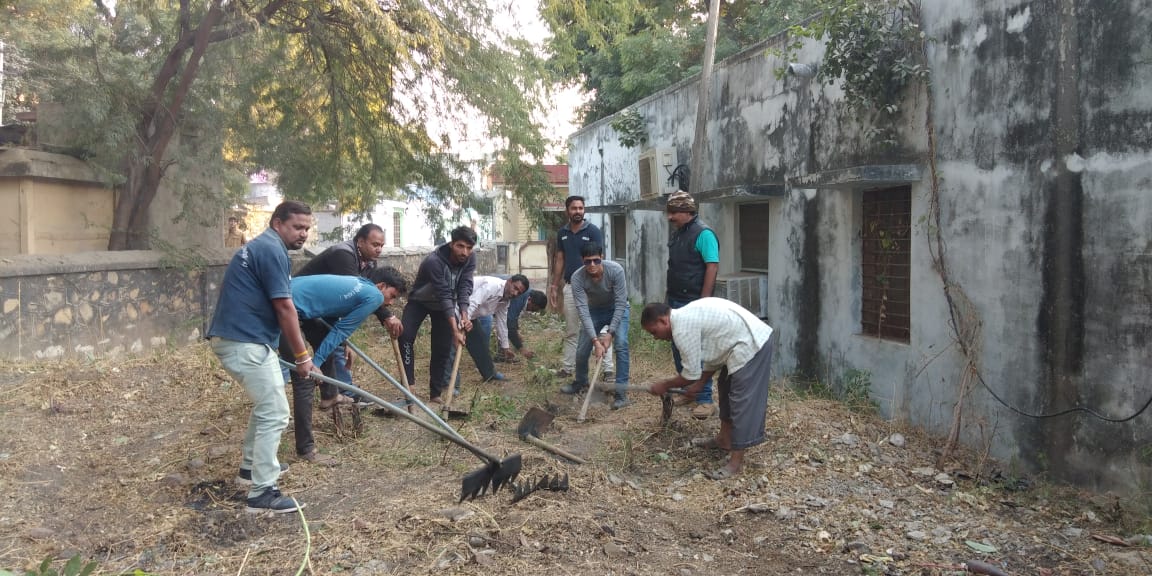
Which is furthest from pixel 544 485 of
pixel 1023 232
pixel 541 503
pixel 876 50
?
pixel 876 50

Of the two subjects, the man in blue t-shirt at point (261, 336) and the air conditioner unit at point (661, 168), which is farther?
the air conditioner unit at point (661, 168)

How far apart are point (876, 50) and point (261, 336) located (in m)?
4.88

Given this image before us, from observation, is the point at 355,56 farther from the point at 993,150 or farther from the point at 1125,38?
the point at 1125,38

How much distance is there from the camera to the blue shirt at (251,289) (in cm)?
420

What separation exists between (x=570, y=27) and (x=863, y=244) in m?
6.07

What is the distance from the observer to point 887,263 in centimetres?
649

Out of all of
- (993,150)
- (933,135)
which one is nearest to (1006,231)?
(993,150)

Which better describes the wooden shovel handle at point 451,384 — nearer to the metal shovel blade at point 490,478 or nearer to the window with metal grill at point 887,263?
the metal shovel blade at point 490,478

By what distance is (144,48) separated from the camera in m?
8.92

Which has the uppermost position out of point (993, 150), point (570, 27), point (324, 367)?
point (570, 27)

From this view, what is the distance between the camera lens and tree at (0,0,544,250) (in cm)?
802

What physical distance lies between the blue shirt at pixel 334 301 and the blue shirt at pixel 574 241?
299cm

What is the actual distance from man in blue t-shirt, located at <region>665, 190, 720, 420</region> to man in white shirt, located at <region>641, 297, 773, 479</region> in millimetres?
1040

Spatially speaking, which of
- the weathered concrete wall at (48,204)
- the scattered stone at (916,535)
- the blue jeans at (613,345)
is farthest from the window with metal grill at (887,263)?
the weathered concrete wall at (48,204)
